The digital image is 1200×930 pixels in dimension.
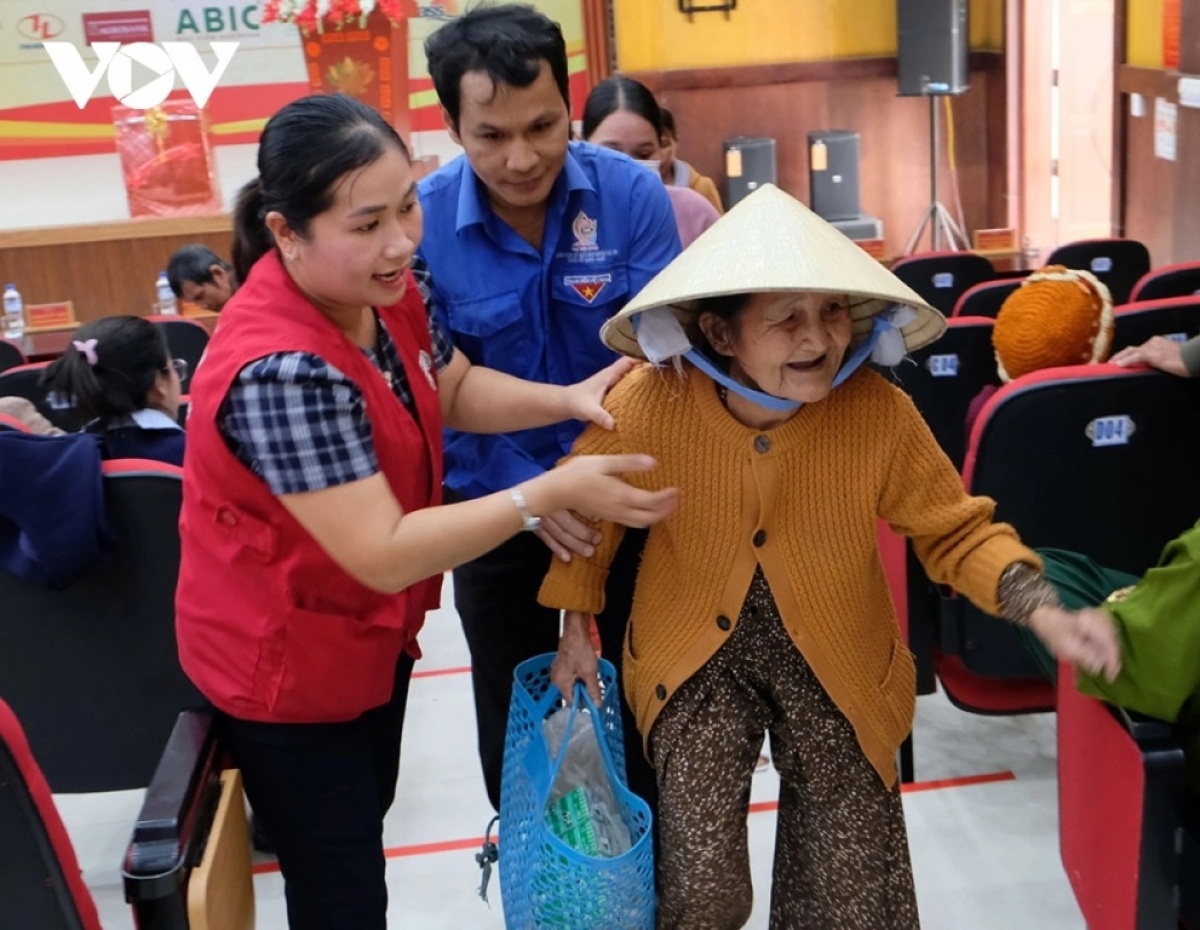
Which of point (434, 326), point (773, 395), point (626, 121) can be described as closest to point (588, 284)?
point (434, 326)

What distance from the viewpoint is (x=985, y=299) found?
3.64 m

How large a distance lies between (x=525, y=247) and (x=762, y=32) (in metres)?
5.79

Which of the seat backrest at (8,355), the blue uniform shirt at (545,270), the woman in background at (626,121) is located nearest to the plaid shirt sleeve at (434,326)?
the blue uniform shirt at (545,270)

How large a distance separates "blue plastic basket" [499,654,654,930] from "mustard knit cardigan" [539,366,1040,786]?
0.56 feet

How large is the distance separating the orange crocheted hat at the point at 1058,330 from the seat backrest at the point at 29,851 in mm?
1739

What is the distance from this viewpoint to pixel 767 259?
4.74ft

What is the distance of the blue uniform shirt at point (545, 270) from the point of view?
1914mm

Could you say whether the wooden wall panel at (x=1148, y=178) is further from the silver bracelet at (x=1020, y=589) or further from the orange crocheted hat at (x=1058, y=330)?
the silver bracelet at (x=1020, y=589)

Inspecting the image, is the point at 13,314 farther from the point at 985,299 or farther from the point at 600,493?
the point at 600,493

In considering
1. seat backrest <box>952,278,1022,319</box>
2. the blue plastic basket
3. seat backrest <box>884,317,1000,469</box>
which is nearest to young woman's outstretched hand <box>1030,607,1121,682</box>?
the blue plastic basket

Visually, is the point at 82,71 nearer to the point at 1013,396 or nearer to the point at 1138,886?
the point at 1013,396

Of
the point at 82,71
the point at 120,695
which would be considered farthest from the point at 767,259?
the point at 82,71

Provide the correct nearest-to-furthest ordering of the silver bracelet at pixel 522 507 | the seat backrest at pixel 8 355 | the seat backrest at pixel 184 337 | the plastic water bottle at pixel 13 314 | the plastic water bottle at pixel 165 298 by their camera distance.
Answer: the silver bracelet at pixel 522 507
the seat backrest at pixel 184 337
the seat backrest at pixel 8 355
the plastic water bottle at pixel 165 298
the plastic water bottle at pixel 13 314

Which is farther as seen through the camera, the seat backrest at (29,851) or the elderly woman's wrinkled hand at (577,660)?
the elderly woman's wrinkled hand at (577,660)
